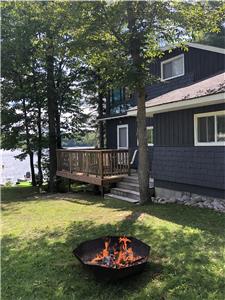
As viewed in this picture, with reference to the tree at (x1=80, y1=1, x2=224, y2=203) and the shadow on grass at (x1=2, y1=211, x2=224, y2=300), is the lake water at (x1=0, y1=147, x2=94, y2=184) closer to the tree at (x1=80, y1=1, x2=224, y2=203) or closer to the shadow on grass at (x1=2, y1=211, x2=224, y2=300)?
the tree at (x1=80, y1=1, x2=224, y2=203)

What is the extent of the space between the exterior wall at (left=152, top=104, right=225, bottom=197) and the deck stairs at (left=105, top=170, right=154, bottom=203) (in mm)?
784

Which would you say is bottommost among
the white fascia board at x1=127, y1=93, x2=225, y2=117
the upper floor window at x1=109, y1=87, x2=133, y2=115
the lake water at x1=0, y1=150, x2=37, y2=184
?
the lake water at x1=0, y1=150, x2=37, y2=184

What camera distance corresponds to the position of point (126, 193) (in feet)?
34.9

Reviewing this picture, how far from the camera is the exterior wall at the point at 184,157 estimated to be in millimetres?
8164

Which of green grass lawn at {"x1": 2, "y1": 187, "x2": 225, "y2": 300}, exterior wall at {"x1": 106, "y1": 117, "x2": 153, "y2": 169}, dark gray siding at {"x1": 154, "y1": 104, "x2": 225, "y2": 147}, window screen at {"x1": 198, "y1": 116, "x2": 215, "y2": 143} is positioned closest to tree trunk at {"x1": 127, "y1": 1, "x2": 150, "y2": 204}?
green grass lawn at {"x1": 2, "y1": 187, "x2": 225, "y2": 300}

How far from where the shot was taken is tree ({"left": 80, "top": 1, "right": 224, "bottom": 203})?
7.27 m

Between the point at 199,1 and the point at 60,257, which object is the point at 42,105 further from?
the point at 60,257

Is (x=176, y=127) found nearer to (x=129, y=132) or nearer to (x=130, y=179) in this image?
(x=130, y=179)

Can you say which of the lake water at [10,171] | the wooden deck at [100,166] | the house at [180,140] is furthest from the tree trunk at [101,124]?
the wooden deck at [100,166]

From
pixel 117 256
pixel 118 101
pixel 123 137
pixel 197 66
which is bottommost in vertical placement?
pixel 117 256

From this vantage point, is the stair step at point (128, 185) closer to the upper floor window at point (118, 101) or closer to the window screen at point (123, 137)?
the window screen at point (123, 137)

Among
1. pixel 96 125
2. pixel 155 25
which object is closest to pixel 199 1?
pixel 155 25

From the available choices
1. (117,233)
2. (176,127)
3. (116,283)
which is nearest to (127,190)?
(176,127)

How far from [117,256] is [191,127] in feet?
18.4
